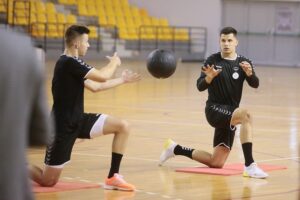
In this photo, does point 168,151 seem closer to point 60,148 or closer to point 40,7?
point 60,148

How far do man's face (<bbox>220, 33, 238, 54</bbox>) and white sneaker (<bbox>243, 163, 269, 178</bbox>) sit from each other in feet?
4.40

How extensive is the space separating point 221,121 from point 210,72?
544 millimetres

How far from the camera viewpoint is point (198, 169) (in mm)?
8672

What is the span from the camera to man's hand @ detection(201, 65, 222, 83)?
830cm

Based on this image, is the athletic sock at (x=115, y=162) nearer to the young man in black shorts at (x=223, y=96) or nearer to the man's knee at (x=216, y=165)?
the young man in black shorts at (x=223, y=96)

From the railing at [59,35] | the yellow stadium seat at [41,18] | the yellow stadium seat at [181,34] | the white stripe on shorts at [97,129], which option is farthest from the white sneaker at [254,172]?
the yellow stadium seat at [181,34]

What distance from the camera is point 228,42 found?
8672mm

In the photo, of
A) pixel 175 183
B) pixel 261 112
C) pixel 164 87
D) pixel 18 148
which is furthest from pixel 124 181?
pixel 164 87

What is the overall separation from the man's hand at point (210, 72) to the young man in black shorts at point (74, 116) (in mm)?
1355

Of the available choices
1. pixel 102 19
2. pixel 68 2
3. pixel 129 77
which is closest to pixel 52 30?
pixel 68 2

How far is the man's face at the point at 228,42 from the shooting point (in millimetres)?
8617

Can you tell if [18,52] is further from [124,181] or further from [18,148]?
[124,181]

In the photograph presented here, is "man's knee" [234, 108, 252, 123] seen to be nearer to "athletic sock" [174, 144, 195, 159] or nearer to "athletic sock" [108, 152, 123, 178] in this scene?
"athletic sock" [174, 144, 195, 159]

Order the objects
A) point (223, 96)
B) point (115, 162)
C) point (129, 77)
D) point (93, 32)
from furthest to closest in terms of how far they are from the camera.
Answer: point (93, 32) < point (223, 96) < point (115, 162) < point (129, 77)
